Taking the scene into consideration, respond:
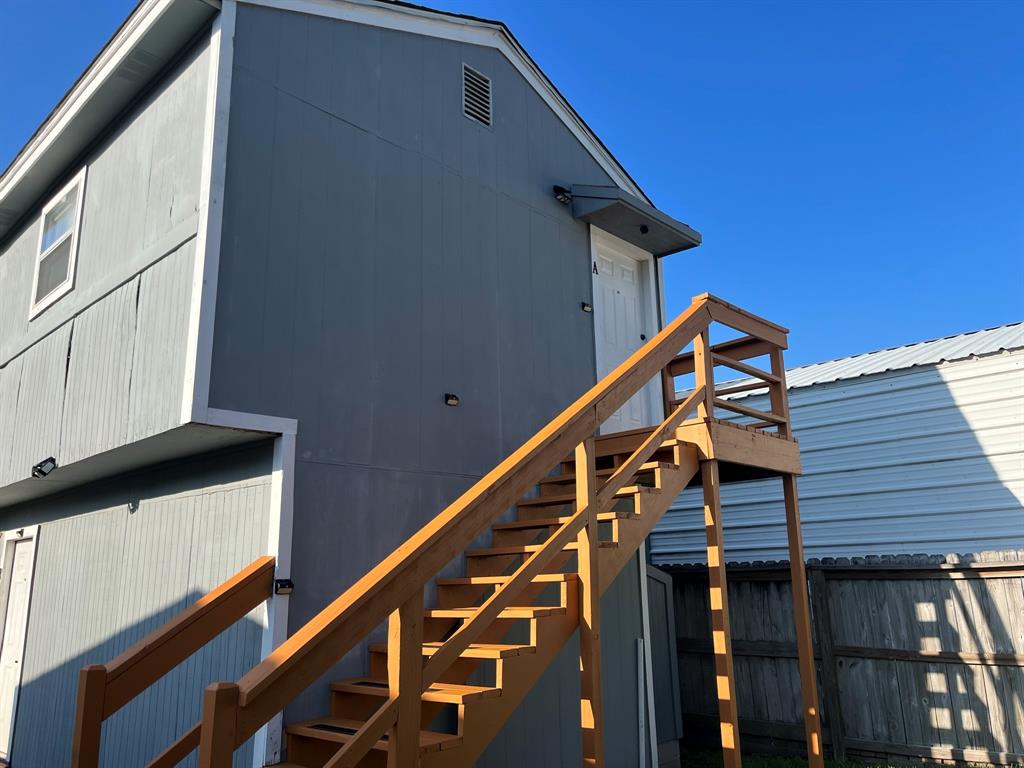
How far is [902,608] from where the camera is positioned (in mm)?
6762

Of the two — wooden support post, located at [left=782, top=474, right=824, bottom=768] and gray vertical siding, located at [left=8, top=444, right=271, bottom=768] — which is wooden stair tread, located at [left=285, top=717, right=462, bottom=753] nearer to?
gray vertical siding, located at [left=8, top=444, right=271, bottom=768]

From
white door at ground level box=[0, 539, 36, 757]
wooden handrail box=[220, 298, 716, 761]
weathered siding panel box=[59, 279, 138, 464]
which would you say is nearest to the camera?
wooden handrail box=[220, 298, 716, 761]

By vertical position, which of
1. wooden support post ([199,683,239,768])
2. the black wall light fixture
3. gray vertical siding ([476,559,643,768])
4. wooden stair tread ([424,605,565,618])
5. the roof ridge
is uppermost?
the roof ridge

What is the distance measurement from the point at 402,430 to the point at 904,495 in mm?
6875

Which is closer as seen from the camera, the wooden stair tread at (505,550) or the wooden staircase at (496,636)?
the wooden staircase at (496,636)

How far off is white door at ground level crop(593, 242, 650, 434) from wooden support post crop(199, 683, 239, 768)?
195 inches

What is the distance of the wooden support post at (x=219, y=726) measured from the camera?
7.46 ft

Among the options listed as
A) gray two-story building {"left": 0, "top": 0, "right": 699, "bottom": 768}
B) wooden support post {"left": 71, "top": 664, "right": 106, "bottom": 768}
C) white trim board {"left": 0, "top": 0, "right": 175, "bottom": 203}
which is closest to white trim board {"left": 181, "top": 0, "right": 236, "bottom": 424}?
gray two-story building {"left": 0, "top": 0, "right": 699, "bottom": 768}

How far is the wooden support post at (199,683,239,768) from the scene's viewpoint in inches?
89.5

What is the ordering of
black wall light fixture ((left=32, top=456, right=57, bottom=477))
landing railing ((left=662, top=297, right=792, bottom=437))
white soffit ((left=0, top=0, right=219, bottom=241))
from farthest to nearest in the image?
black wall light fixture ((left=32, top=456, right=57, bottom=477)) < landing railing ((left=662, top=297, right=792, bottom=437)) < white soffit ((left=0, top=0, right=219, bottom=241))

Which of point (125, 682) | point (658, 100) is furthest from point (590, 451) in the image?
point (658, 100)

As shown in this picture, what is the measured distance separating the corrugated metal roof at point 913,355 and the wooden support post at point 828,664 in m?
3.49

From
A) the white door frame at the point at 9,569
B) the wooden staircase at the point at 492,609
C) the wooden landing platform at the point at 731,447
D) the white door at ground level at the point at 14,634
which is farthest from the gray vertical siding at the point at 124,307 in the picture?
the wooden landing platform at the point at 731,447

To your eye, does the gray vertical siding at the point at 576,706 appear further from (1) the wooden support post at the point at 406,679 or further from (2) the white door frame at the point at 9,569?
(2) the white door frame at the point at 9,569
